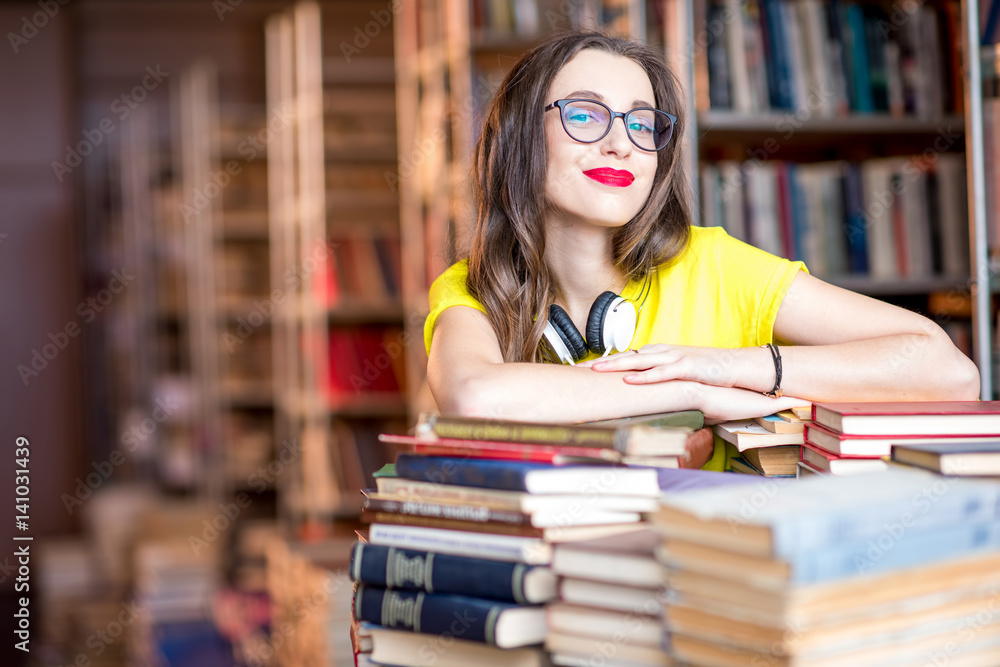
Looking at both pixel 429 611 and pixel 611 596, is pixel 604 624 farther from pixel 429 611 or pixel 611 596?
pixel 429 611

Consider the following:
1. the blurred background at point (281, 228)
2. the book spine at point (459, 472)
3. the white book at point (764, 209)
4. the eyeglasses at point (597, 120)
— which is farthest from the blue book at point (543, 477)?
the white book at point (764, 209)

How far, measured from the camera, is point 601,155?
152 cm

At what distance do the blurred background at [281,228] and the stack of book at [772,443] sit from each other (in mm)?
736

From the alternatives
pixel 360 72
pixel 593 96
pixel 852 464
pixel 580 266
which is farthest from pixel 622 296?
pixel 360 72

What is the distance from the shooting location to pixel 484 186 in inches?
68.2

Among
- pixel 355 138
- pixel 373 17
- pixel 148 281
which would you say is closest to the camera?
pixel 355 138

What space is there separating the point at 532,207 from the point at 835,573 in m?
1.04

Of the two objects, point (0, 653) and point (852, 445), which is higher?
point (852, 445)

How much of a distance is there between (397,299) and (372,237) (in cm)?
29

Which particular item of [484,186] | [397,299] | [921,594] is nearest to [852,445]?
[921,594]

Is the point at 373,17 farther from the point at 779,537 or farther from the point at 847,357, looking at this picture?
the point at 779,537

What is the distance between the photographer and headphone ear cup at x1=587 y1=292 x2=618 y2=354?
150 centimetres

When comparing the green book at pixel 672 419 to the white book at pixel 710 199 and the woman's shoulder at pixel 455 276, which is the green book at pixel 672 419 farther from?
the white book at pixel 710 199

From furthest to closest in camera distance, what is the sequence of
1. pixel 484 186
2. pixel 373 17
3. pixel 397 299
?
pixel 373 17 → pixel 397 299 → pixel 484 186
